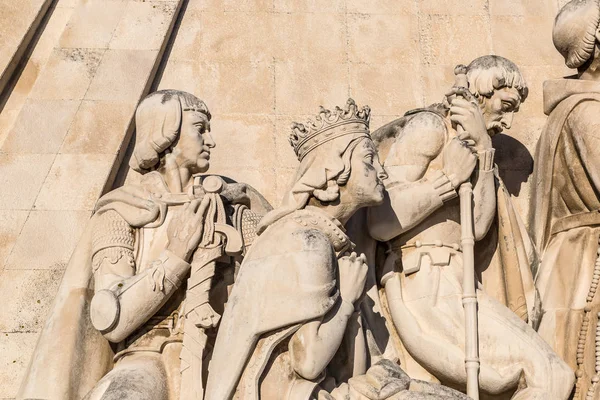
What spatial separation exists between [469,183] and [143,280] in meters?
2.01

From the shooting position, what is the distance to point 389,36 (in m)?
11.8

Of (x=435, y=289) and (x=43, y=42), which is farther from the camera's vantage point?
(x=43, y=42)

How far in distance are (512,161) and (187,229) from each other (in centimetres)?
280

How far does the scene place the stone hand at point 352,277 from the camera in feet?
30.6

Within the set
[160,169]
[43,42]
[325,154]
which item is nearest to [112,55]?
[43,42]

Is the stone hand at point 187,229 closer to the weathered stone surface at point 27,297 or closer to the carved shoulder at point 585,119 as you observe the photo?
the weathered stone surface at point 27,297

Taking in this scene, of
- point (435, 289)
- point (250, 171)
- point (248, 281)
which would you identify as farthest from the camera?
point (250, 171)

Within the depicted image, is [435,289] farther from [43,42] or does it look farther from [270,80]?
[43,42]

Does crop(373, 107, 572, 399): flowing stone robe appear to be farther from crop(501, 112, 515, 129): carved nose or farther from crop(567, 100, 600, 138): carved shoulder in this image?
crop(567, 100, 600, 138): carved shoulder

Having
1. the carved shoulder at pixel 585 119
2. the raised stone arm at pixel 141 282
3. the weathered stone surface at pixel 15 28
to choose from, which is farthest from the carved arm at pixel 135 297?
the carved shoulder at pixel 585 119

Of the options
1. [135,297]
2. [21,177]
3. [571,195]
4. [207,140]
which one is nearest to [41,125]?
[21,177]

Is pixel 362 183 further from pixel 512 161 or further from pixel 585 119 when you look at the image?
pixel 512 161

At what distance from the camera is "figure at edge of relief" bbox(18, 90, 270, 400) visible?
9336mm

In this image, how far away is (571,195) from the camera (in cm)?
1074
